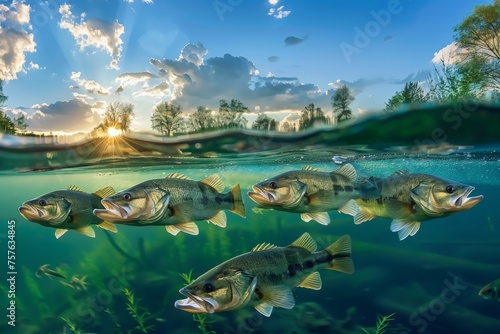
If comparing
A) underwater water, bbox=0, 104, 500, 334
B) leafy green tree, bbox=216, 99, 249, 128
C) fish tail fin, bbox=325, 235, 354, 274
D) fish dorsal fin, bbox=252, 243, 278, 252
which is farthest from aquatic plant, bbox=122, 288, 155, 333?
fish tail fin, bbox=325, 235, 354, 274

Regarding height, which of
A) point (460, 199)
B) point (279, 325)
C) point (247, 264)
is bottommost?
point (279, 325)

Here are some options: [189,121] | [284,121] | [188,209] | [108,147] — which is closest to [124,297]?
[108,147]

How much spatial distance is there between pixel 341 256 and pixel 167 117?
796 cm

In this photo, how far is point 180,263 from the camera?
1429 cm

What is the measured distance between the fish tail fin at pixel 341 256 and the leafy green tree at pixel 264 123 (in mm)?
7234

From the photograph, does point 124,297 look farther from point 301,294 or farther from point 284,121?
point 284,121

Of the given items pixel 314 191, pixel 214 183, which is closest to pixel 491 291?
pixel 314 191

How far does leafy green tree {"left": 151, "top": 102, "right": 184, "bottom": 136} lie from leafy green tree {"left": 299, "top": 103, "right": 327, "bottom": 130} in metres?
3.51

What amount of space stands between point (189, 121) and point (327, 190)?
25.8 ft

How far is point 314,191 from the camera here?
13.4ft

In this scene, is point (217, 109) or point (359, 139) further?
point (359, 139)

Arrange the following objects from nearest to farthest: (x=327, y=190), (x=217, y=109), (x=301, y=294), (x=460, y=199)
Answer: (x=460, y=199) < (x=327, y=190) < (x=217, y=109) < (x=301, y=294)

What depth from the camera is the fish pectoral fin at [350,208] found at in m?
4.35

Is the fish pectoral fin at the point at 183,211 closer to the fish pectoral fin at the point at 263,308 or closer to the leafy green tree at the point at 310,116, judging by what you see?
the fish pectoral fin at the point at 263,308
